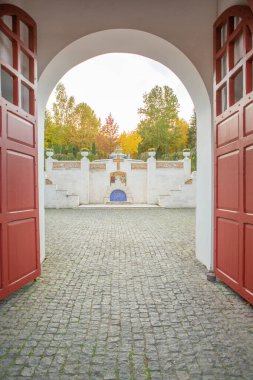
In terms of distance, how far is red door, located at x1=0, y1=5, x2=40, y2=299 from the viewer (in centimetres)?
372

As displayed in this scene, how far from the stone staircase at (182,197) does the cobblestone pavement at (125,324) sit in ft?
43.1

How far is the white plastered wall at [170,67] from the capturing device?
205 inches

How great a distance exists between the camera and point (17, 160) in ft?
13.2

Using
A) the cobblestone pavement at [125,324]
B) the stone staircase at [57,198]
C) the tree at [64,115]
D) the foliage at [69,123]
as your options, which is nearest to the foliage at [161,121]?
the foliage at [69,123]

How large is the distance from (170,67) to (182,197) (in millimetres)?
13567

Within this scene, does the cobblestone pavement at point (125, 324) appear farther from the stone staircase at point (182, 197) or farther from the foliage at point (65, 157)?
the foliage at point (65, 157)

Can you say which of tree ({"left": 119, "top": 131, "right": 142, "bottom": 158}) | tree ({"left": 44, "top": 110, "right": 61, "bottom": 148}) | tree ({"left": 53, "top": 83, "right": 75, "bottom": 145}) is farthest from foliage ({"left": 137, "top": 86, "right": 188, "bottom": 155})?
tree ({"left": 44, "top": 110, "right": 61, "bottom": 148})

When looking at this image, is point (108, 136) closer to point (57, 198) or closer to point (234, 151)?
point (57, 198)

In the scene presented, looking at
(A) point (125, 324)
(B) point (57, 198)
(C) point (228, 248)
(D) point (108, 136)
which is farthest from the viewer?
(D) point (108, 136)

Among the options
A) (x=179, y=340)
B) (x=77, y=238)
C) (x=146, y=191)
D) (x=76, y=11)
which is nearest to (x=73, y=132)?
(x=146, y=191)

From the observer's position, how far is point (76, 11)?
509 centimetres

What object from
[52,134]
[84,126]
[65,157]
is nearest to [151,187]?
[65,157]

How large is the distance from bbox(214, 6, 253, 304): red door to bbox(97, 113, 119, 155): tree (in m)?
34.4

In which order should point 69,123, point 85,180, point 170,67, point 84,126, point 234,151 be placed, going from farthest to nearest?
point 84,126 → point 69,123 → point 85,180 → point 170,67 → point 234,151
